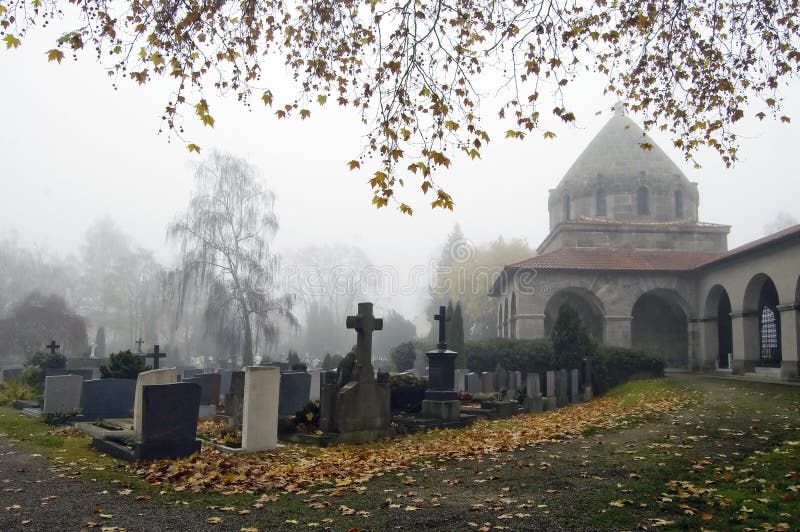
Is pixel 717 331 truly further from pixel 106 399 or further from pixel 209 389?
pixel 106 399

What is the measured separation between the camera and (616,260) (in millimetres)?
30016

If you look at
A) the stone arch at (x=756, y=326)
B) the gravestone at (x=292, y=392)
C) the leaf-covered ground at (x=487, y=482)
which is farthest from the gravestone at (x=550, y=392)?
the stone arch at (x=756, y=326)

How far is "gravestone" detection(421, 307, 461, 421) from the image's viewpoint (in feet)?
41.6

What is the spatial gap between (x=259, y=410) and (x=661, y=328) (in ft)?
87.6

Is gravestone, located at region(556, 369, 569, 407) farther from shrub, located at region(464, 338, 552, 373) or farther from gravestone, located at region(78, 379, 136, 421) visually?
gravestone, located at region(78, 379, 136, 421)

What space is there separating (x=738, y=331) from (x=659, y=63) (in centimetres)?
1875

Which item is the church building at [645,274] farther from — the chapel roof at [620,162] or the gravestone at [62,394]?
the gravestone at [62,394]

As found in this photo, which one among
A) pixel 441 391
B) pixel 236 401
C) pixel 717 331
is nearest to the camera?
pixel 236 401

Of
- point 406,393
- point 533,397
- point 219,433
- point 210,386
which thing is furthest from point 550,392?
point 219,433

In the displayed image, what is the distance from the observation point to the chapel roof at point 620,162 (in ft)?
111

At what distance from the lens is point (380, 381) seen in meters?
11.3

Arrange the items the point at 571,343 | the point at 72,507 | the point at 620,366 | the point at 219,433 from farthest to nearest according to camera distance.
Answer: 1. the point at 620,366
2. the point at 571,343
3. the point at 219,433
4. the point at 72,507

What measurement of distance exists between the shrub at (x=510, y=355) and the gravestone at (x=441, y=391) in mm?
8478

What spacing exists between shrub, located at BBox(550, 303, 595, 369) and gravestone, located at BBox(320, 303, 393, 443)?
36.1ft
